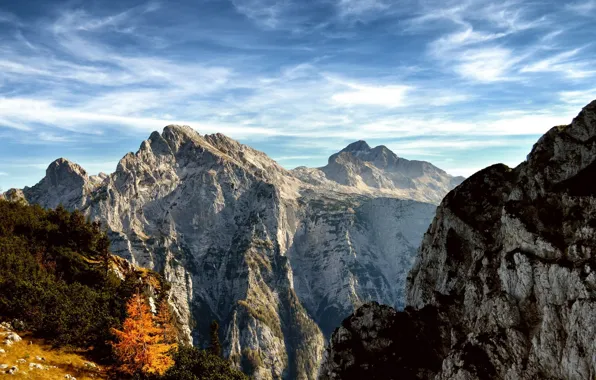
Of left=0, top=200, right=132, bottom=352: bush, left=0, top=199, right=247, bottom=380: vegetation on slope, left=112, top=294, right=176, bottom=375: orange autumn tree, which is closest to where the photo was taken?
left=112, top=294, right=176, bottom=375: orange autumn tree

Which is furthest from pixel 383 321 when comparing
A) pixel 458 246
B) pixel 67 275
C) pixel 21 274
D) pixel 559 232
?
pixel 67 275

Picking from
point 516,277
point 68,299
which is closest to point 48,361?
point 68,299

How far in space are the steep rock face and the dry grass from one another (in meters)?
35.7

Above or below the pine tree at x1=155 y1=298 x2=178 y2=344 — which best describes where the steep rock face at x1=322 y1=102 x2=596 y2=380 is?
above

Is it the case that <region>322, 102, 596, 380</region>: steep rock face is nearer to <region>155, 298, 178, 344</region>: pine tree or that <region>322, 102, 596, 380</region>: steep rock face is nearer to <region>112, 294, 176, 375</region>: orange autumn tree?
<region>112, 294, 176, 375</region>: orange autumn tree

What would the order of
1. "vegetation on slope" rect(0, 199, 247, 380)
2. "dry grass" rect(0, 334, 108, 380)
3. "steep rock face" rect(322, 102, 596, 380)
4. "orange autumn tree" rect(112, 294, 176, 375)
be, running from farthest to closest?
1. "vegetation on slope" rect(0, 199, 247, 380)
2. "orange autumn tree" rect(112, 294, 176, 375)
3. "dry grass" rect(0, 334, 108, 380)
4. "steep rock face" rect(322, 102, 596, 380)

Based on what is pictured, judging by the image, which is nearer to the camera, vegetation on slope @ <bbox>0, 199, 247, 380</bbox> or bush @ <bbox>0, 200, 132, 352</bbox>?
vegetation on slope @ <bbox>0, 199, 247, 380</bbox>

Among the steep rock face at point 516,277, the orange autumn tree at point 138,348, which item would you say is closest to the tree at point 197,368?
the orange autumn tree at point 138,348

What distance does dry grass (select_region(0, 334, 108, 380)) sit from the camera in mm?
53156

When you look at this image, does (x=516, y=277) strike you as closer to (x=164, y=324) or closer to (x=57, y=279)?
(x=164, y=324)

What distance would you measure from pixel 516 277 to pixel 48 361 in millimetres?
63767

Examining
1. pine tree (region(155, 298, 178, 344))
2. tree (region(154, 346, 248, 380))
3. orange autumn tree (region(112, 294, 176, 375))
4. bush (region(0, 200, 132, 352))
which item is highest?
bush (region(0, 200, 132, 352))

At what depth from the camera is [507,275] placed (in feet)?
170

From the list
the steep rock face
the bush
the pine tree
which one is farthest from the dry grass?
the steep rock face
